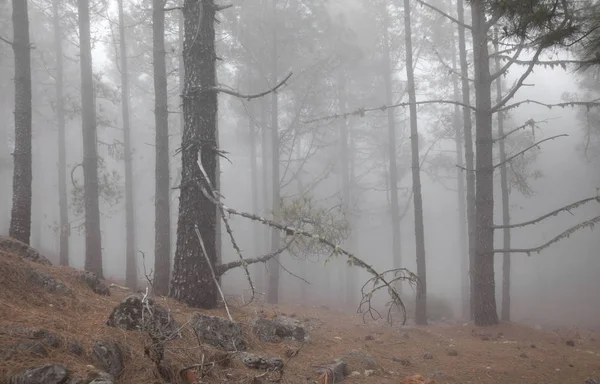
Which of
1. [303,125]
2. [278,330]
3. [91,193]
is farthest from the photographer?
[303,125]

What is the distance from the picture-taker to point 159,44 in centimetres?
1085

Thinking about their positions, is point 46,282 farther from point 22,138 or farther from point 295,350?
point 22,138

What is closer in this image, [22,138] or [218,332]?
[218,332]

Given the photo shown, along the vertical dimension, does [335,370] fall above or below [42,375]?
below

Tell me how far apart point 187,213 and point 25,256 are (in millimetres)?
2539

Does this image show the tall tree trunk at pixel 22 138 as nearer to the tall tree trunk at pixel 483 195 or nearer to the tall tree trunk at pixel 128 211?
the tall tree trunk at pixel 128 211

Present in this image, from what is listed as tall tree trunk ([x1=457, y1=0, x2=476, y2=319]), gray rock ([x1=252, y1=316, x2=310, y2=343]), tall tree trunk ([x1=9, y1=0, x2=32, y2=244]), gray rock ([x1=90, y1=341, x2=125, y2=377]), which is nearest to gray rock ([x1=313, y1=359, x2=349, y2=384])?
gray rock ([x1=252, y1=316, x2=310, y2=343])

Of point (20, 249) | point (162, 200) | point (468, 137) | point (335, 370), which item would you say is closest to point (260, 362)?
point (335, 370)

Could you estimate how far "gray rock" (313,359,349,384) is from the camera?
4.60m

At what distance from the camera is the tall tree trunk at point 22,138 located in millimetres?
8055

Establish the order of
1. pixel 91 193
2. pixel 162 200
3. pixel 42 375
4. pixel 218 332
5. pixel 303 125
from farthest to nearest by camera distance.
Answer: pixel 303 125 → pixel 91 193 → pixel 162 200 → pixel 218 332 → pixel 42 375

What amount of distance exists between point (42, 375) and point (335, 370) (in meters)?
3.01

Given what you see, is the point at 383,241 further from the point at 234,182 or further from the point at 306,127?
the point at 306,127

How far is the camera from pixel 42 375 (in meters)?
2.82
